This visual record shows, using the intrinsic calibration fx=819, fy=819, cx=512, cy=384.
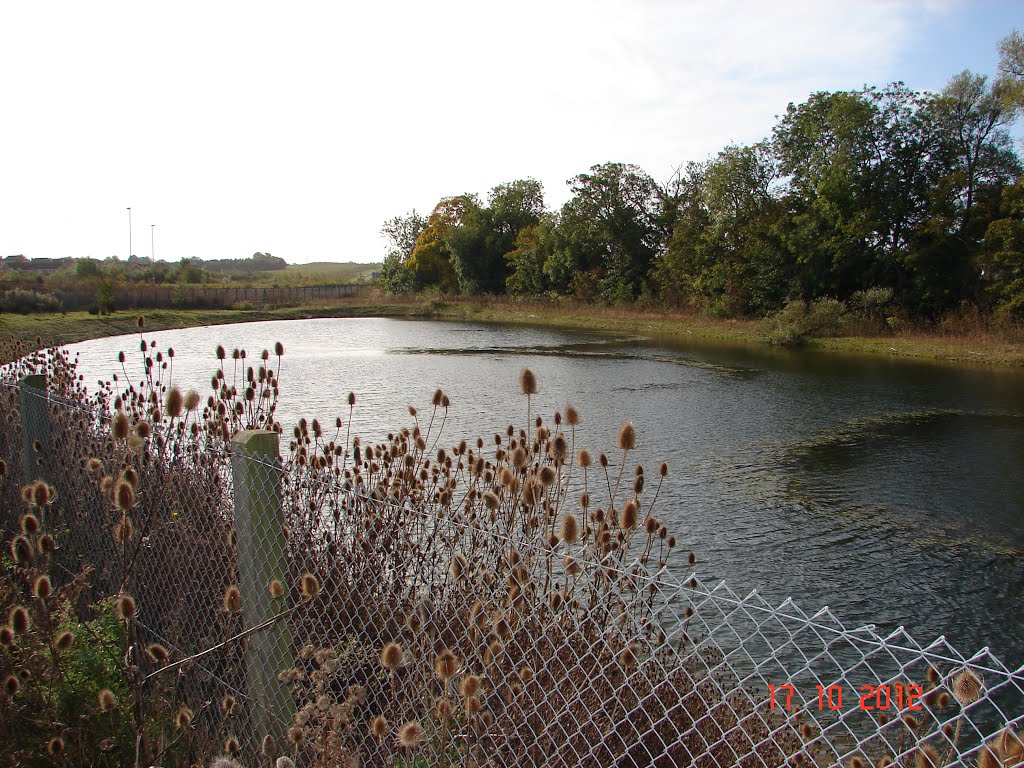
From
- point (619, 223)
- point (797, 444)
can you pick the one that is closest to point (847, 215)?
point (619, 223)

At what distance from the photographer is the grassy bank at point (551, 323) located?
84.7 feet

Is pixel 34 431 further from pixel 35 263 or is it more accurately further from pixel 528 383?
pixel 35 263

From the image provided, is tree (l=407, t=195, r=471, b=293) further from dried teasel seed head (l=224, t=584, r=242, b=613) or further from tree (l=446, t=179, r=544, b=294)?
dried teasel seed head (l=224, t=584, r=242, b=613)

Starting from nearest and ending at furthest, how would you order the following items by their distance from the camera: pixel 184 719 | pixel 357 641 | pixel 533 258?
pixel 184 719 → pixel 357 641 → pixel 533 258

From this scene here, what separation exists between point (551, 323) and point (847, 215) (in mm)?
16507

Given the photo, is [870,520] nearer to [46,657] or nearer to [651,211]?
[46,657]

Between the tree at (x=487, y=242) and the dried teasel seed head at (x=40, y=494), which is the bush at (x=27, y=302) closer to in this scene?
the tree at (x=487, y=242)

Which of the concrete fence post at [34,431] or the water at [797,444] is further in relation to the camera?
the water at [797,444]

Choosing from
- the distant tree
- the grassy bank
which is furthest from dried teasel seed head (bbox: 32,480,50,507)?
the distant tree

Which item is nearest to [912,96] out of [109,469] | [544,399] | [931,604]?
[544,399]

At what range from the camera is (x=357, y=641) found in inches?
145

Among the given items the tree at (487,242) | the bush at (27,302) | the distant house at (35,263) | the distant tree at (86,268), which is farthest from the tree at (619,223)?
the distant house at (35,263)

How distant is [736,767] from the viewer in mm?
2357

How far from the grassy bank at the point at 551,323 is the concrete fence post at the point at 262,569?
15.3 meters
